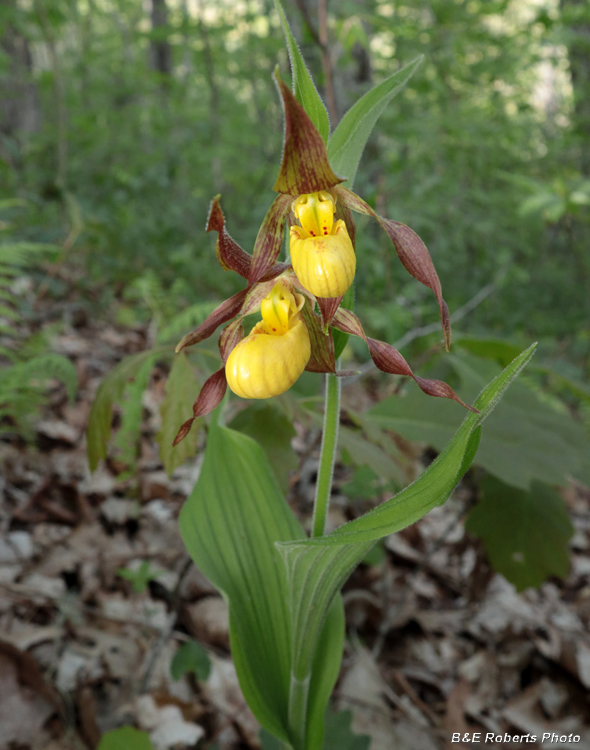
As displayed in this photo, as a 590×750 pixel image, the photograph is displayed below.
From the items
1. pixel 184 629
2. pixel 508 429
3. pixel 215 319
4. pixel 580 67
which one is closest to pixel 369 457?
pixel 508 429

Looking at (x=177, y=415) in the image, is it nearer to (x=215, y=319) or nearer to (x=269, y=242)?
(x=215, y=319)

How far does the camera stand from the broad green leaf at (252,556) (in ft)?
2.97

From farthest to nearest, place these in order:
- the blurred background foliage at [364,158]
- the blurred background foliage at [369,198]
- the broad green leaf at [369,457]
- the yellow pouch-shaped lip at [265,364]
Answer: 1. the blurred background foliage at [364,158]
2. the blurred background foliage at [369,198]
3. the broad green leaf at [369,457]
4. the yellow pouch-shaped lip at [265,364]

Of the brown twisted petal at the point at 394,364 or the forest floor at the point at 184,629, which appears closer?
the brown twisted petal at the point at 394,364

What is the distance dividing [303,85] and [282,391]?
405 mm

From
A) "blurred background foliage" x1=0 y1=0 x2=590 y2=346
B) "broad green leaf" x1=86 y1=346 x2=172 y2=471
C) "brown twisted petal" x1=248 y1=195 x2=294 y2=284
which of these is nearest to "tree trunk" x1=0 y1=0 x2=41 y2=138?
"blurred background foliage" x1=0 y1=0 x2=590 y2=346

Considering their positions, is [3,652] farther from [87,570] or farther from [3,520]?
[3,520]

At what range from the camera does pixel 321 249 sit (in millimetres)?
678

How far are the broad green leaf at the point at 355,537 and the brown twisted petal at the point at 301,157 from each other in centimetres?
34

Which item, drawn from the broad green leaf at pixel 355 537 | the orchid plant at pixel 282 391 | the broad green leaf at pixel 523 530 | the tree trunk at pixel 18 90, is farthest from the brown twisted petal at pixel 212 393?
the tree trunk at pixel 18 90

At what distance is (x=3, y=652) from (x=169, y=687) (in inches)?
16.6

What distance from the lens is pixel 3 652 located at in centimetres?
116

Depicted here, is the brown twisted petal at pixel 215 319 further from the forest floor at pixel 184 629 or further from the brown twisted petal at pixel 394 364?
the forest floor at pixel 184 629

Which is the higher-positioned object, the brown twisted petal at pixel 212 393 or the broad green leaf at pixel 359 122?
the broad green leaf at pixel 359 122
